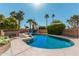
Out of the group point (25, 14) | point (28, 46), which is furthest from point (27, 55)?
point (25, 14)

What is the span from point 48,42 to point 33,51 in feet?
2.51

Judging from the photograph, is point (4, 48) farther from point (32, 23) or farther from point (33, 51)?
point (32, 23)

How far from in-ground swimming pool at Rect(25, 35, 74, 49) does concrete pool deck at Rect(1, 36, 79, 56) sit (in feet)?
0.72

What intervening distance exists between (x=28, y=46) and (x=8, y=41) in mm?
725

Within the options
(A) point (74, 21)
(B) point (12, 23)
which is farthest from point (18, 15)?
(A) point (74, 21)

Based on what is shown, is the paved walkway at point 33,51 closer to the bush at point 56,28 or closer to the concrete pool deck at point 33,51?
the concrete pool deck at point 33,51

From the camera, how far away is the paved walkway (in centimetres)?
560

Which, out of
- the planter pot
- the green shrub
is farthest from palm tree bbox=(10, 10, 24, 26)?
the planter pot

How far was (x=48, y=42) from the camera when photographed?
6.22m

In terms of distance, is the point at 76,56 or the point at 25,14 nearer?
the point at 76,56

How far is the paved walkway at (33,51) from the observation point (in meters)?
5.60

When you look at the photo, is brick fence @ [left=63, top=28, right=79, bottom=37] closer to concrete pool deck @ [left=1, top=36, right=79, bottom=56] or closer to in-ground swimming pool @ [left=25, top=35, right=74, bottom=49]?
in-ground swimming pool @ [left=25, top=35, right=74, bottom=49]

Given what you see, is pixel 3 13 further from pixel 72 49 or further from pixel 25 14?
pixel 72 49

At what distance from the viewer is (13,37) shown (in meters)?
5.97
